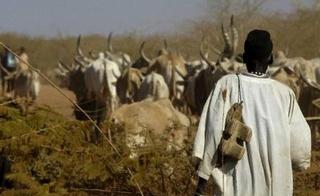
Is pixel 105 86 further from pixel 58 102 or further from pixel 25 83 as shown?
pixel 25 83

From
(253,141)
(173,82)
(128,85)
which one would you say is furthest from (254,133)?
(173,82)

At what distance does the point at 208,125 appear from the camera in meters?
4.08

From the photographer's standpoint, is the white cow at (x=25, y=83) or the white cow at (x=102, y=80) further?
the white cow at (x=25, y=83)

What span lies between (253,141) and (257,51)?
0.46m

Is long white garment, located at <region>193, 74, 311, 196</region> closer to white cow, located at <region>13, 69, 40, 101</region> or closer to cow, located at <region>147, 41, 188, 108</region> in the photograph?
cow, located at <region>147, 41, 188, 108</region>

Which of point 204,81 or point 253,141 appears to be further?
point 204,81

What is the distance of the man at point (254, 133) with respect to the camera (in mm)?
4031

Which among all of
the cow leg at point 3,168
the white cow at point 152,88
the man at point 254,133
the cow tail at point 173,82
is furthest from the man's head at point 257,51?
the cow tail at point 173,82

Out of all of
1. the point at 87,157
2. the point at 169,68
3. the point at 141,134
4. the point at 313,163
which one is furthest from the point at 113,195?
the point at 169,68

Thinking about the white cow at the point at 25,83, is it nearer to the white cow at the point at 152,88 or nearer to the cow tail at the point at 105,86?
the cow tail at the point at 105,86

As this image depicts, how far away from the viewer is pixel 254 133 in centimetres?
405

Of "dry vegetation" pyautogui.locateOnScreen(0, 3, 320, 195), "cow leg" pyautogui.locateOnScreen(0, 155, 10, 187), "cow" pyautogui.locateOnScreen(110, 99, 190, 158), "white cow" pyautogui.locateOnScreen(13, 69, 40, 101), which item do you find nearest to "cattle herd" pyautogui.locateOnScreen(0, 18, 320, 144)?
"white cow" pyautogui.locateOnScreen(13, 69, 40, 101)

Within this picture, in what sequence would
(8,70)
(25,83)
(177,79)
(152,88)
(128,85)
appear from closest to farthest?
(152,88) → (128,85) → (177,79) → (25,83) → (8,70)

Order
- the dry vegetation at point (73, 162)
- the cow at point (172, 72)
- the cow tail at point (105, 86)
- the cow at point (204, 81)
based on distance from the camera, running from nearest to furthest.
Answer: the dry vegetation at point (73, 162)
the cow at point (204, 81)
the cow at point (172, 72)
the cow tail at point (105, 86)
